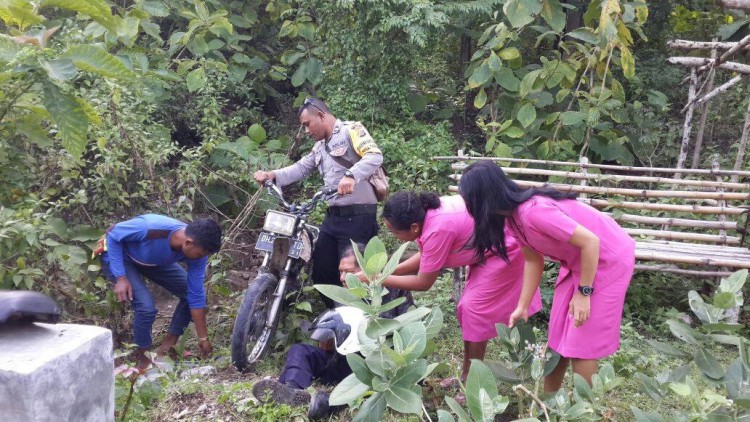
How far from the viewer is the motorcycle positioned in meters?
4.07

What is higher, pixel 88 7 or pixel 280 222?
pixel 88 7

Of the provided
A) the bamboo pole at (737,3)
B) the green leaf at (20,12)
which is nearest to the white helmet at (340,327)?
the green leaf at (20,12)

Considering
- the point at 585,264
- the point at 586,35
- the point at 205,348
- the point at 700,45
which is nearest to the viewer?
the point at 585,264

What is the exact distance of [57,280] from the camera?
4.41m

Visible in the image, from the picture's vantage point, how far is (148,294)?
427 cm

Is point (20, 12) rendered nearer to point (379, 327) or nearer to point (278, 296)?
point (278, 296)

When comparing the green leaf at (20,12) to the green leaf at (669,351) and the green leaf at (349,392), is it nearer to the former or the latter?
the green leaf at (349,392)

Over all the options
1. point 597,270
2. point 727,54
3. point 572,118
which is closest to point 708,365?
point 597,270

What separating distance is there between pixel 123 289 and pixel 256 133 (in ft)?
10.4

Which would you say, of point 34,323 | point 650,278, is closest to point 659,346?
point 34,323

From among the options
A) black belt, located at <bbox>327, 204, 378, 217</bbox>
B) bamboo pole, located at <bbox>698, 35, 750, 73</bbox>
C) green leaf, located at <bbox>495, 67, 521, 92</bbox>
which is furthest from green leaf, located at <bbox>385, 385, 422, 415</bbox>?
green leaf, located at <bbox>495, 67, 521, 92</bbox>

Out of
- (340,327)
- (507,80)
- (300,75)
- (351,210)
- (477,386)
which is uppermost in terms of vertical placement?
(507,80)

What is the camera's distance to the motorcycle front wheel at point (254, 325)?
3.95 meters

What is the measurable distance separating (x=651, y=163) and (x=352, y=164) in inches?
170
